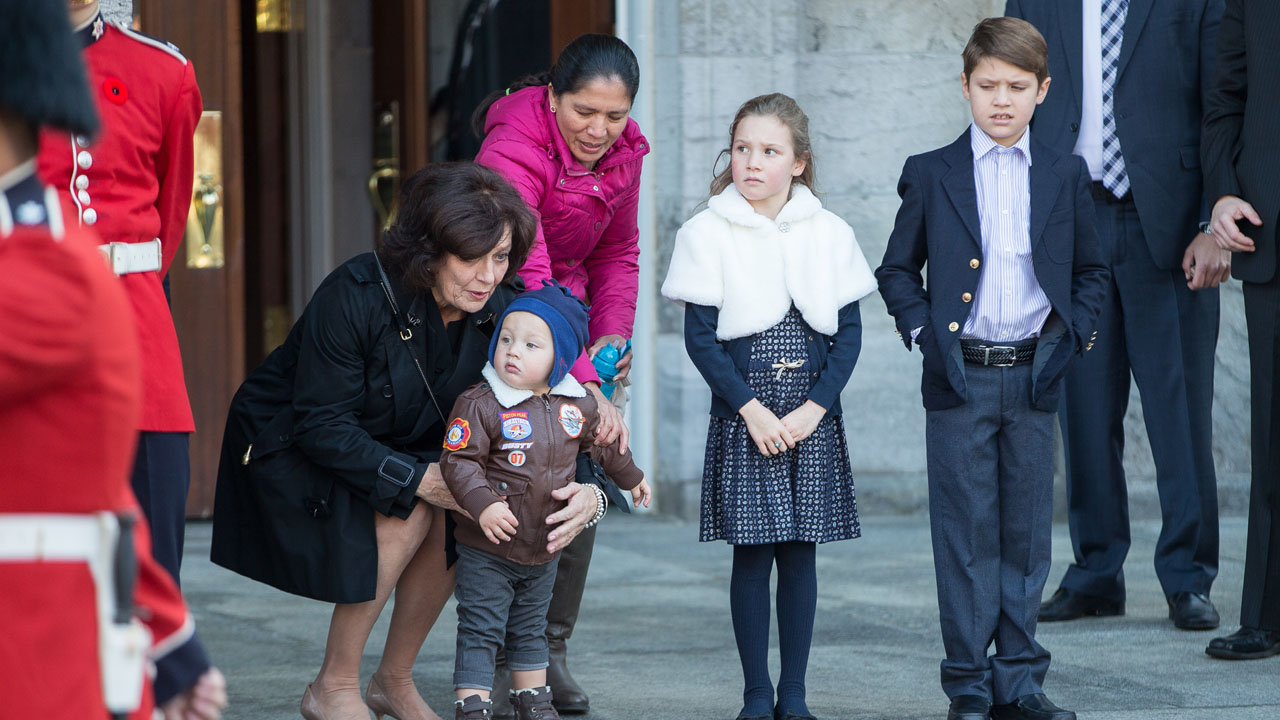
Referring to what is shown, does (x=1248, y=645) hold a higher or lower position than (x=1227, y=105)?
lower

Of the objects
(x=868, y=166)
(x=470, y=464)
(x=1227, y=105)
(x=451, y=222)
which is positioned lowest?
(x=470, y=464)

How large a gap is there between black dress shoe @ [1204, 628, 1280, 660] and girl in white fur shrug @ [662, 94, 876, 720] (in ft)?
4.22

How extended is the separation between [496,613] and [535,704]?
24 centimetres

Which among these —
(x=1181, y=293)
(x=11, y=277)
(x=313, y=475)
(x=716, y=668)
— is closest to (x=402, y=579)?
(x=313, y=475)

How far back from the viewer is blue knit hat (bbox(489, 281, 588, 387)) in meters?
3.57

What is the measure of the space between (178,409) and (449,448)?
58 centimetres

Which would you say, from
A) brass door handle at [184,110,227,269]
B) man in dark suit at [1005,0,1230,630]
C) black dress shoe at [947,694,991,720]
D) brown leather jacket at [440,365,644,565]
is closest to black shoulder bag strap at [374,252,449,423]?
brown leather jacket at [440,365,644,565]

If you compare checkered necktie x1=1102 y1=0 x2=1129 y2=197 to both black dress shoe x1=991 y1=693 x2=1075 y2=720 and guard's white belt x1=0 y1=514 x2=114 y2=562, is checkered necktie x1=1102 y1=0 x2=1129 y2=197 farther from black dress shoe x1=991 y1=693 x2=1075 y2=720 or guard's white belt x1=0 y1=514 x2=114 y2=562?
guard's white belt x1=0 y1=514 x2=114 y2=562

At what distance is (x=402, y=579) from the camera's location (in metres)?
3.74

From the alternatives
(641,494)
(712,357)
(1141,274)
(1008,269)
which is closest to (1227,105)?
(1141,274)

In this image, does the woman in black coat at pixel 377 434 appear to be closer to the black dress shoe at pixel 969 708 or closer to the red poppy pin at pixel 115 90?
the red poppy pin at pixel 115 90

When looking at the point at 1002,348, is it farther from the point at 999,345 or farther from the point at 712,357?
the point at 712,357

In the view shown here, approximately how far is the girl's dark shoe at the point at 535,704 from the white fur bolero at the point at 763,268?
92 cm

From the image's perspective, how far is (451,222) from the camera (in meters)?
3.54
